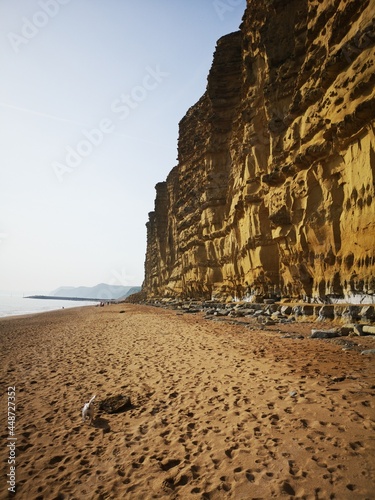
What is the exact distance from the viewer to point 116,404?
6.62 meters

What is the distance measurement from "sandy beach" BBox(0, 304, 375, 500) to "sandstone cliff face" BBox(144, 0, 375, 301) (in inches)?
296

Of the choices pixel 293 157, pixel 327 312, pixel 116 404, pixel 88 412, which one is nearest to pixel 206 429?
pixel 116 404

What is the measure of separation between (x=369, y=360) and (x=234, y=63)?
3774 cm

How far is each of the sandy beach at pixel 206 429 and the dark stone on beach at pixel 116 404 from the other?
0.16 meters

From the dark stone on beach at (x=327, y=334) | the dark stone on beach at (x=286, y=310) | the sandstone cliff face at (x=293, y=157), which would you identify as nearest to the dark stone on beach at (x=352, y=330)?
the dark stone on beach at (x=327, y=334)

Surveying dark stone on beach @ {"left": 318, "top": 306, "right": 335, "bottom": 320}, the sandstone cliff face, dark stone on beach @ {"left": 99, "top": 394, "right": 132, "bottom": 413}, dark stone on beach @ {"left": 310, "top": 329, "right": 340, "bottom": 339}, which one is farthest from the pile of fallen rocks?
dark stone on beach @ {"left": 99, "top": 394, "right": 132, "bottom": 413}

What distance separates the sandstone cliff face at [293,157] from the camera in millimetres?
13484

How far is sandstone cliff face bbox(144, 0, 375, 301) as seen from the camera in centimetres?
1348

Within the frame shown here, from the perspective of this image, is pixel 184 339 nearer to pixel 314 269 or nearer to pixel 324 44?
pixel 314 269

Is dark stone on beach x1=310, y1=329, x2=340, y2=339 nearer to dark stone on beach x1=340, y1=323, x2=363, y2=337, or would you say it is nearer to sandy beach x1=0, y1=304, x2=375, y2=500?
dark stone on beach x1=340, y1=323, x2=363, y2=337

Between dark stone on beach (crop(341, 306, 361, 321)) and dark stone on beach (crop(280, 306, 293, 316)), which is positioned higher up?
dark stone on beach (crop(341, 306, 361, 321))

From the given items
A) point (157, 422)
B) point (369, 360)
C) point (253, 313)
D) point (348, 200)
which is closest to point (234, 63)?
point (348, 200)

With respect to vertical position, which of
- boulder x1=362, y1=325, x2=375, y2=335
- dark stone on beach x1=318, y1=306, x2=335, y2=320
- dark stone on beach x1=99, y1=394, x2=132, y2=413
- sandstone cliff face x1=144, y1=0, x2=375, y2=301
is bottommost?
dark stone on beach x1=99, y1=394, x2=132, y2=413

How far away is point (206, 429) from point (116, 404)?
2.51 metres
